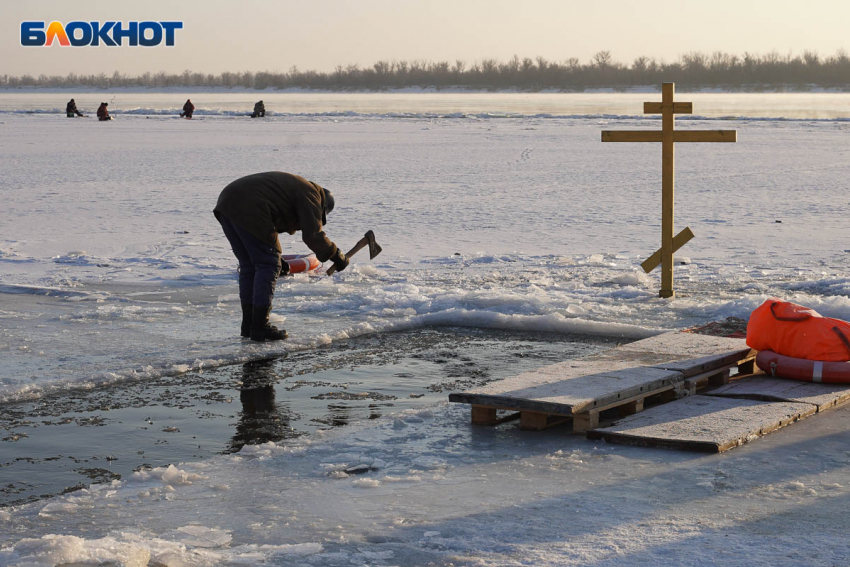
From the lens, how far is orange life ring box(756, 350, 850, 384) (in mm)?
5887

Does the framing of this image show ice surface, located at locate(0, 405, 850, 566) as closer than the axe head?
Yes

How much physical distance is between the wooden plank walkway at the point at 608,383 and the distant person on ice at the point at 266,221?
2292 mm

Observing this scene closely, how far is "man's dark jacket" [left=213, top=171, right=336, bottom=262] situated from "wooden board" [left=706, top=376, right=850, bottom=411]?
9.84 ft

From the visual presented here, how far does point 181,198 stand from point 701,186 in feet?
29.8

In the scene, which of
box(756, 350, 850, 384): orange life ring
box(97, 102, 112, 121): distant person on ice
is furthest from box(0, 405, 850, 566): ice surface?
box(97, 102, 112, 121): distant person on ice

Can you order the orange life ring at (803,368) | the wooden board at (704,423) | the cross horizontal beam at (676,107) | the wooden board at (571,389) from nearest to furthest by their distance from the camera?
the wooden board at (704,423), the wooden board at (571,389), the orange life ring at (803,368), the cross horizontal beam at (676,107)

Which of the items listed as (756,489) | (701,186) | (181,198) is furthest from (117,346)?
(701,186)

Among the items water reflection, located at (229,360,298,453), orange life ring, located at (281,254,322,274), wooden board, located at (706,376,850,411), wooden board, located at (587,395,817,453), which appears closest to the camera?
wooden board, located at (587,395,817,453)

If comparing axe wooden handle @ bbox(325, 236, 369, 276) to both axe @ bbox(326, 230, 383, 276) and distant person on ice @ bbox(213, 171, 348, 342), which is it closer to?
axe @ bbox(326, 230, 383, 276)

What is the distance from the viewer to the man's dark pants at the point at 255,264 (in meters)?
7.36

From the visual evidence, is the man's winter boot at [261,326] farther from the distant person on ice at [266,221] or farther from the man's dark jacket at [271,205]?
the man's dark jacket at [271,205]

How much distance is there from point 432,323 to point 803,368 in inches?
118

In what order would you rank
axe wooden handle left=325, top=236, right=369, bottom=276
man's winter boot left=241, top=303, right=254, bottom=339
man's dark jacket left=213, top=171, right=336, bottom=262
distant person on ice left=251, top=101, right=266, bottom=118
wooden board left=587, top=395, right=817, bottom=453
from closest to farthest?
wooden board left=587, top=395, right=817, bottom=453
man's dark jacket left=213, top=171, right=336, bottom=262
man's winter boot left=241, top=303, right=254, bottom=339
axe wooden handle left=325, top=236, right=369, bottom=276
distant person on ice left=251, top=101, right=266, bottom=118

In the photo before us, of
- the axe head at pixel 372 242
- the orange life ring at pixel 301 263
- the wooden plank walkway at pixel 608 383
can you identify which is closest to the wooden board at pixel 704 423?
the wooden plank walkway at pixel 608 383
